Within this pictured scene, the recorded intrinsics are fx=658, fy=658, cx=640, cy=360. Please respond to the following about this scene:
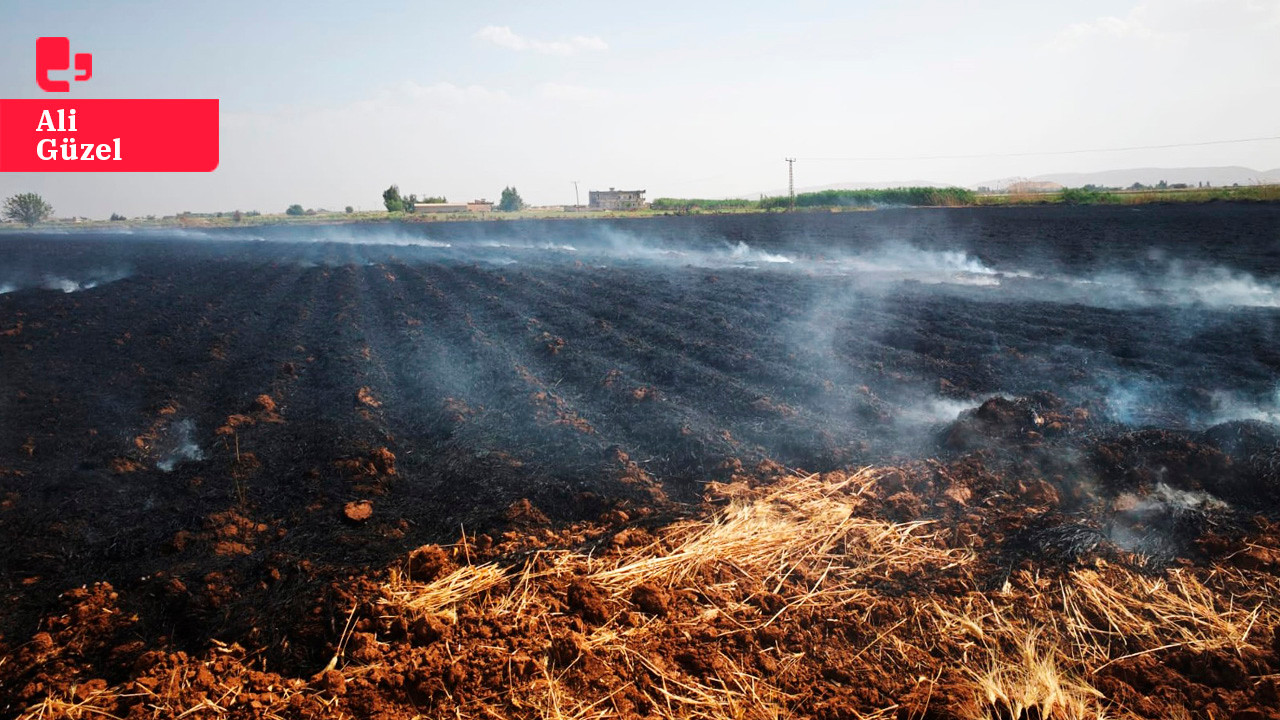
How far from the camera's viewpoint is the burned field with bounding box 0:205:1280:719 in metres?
3.71

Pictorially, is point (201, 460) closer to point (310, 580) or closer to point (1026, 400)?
point (310, 580)

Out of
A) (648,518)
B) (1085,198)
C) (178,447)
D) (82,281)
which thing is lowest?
(648,518)

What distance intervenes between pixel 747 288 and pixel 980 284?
669cm

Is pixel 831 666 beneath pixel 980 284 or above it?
beneath

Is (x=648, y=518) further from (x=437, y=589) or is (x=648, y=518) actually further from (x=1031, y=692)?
(x=1031, y=692)

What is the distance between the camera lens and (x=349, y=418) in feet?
26.6

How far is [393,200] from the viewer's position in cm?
9181

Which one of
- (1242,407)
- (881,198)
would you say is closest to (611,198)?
(881,198)

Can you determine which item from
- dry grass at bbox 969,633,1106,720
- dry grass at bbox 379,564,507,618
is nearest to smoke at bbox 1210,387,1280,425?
dry grass at bbox 969,633,1106,720

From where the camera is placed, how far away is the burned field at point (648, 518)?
12.2ft

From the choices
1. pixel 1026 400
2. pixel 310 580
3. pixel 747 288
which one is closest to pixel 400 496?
pixel 310 580

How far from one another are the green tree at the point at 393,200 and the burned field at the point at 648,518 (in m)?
82.3

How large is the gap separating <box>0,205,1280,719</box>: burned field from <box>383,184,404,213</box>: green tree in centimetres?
8232

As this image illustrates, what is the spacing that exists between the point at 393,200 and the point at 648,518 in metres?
95.8
